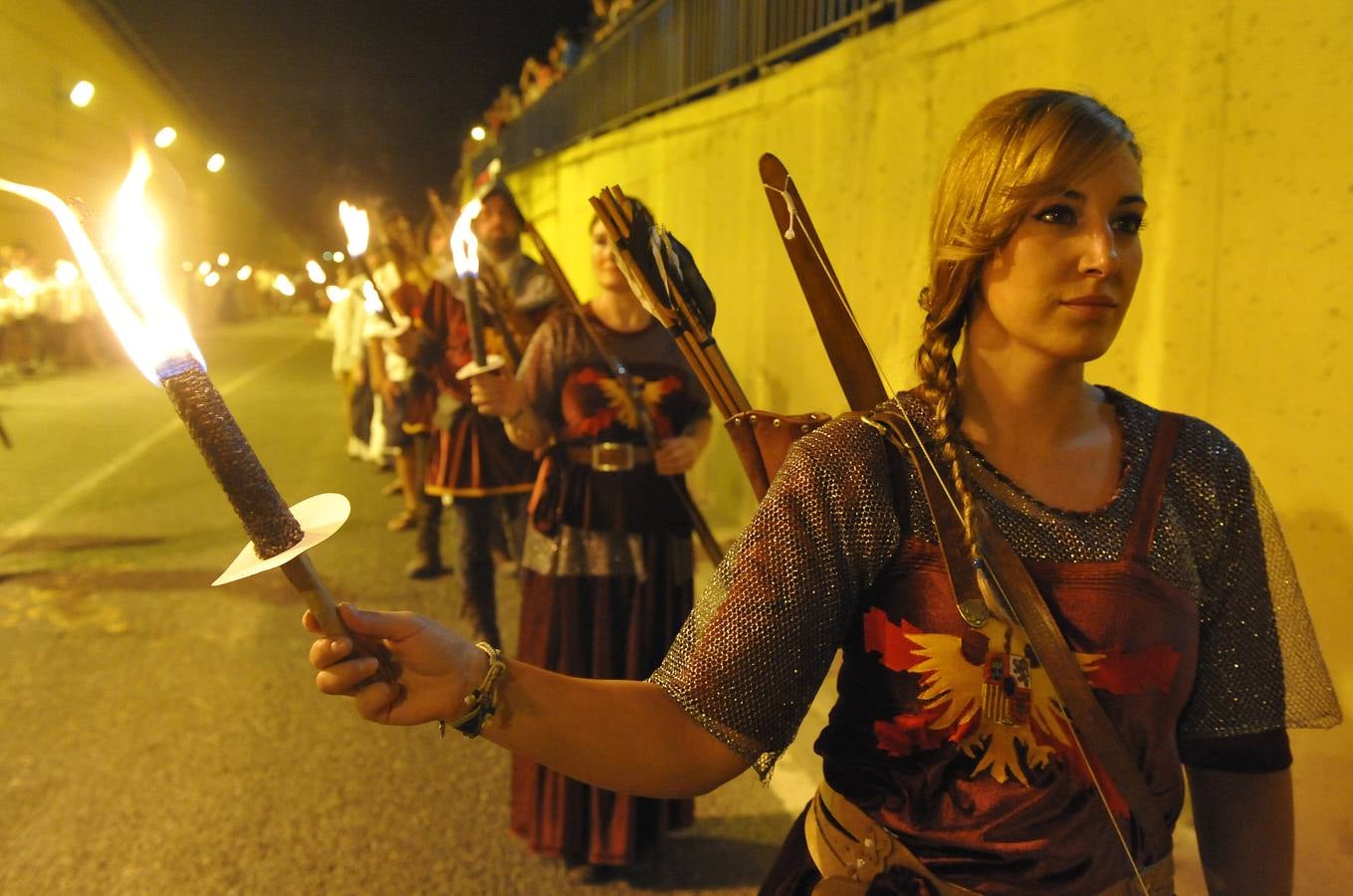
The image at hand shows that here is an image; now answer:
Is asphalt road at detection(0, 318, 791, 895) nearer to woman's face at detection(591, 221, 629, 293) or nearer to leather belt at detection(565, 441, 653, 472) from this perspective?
leather belt at detection(565, 441, 653, 472)

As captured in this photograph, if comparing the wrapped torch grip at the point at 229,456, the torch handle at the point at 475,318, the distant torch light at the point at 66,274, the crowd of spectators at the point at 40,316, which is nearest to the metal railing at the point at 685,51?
the torch handle at the point at 475,318

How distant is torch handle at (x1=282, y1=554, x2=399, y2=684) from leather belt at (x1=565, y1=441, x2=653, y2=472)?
2055 millimetres

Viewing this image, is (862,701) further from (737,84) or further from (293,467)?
(293,467)

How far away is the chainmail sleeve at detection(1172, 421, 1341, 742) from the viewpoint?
1401mm

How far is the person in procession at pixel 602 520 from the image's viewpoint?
319cm

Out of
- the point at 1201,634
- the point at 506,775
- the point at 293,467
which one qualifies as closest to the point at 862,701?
the point at 1201,634

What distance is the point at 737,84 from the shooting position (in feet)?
24.6

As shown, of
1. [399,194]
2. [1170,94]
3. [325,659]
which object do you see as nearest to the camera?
[325,659]

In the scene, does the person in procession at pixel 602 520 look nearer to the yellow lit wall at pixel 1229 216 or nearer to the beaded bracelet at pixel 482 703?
the yellow lit wall at pixel 1229 216

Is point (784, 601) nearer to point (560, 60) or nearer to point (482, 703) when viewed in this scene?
point (482, 703)

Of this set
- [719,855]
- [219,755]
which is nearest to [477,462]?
[219,755]

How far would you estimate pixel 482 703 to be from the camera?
3.90ft

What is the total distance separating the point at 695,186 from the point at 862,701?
6.42 meters

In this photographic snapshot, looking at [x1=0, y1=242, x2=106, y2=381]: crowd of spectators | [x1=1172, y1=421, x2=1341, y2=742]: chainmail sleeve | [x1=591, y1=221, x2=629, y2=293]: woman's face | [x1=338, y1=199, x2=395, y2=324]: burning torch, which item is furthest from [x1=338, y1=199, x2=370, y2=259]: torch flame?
[x1=0, y1=242, x2=106, y2=381]: crowd of spectators
